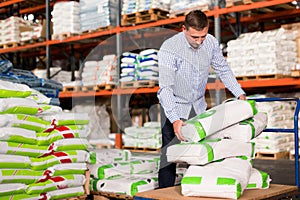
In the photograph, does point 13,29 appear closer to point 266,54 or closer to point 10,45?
point 10,45

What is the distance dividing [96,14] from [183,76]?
578 cm

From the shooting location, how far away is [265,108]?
23.5 feet

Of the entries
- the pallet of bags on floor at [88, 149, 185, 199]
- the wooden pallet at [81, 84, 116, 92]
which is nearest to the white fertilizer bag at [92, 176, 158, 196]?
the pallet of bags on floor at [88, 149, 185, 199]

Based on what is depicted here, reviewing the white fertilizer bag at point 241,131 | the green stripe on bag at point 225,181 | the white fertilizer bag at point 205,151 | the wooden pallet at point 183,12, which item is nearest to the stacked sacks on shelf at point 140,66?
the wooden pallet at point 183,12

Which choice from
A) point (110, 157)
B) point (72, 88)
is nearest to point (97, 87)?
point (72, 88)

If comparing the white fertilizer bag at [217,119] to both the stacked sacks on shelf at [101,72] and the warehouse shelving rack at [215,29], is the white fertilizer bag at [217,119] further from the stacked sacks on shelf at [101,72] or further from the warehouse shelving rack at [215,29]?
the stacked sacks on shelf at [101,72]

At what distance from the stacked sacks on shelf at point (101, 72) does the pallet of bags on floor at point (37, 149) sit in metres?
4.20

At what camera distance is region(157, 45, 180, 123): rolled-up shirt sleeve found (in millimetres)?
3873

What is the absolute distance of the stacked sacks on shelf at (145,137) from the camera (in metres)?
8.63

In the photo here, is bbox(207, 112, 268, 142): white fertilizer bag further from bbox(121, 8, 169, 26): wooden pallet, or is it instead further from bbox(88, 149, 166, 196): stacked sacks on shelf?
bbox(121, 8, 169, 26): wooden pallet

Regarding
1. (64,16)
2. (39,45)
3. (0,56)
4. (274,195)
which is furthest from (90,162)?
(0,56)

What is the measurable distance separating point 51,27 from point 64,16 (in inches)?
49.2

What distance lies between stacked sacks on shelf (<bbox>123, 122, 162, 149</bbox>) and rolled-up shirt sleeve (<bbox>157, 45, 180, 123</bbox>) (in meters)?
4.59

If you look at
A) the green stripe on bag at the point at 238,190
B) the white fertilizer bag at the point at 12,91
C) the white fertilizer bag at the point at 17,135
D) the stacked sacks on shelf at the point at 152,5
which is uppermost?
the stacked sacks on shelf at the point at 152,5
